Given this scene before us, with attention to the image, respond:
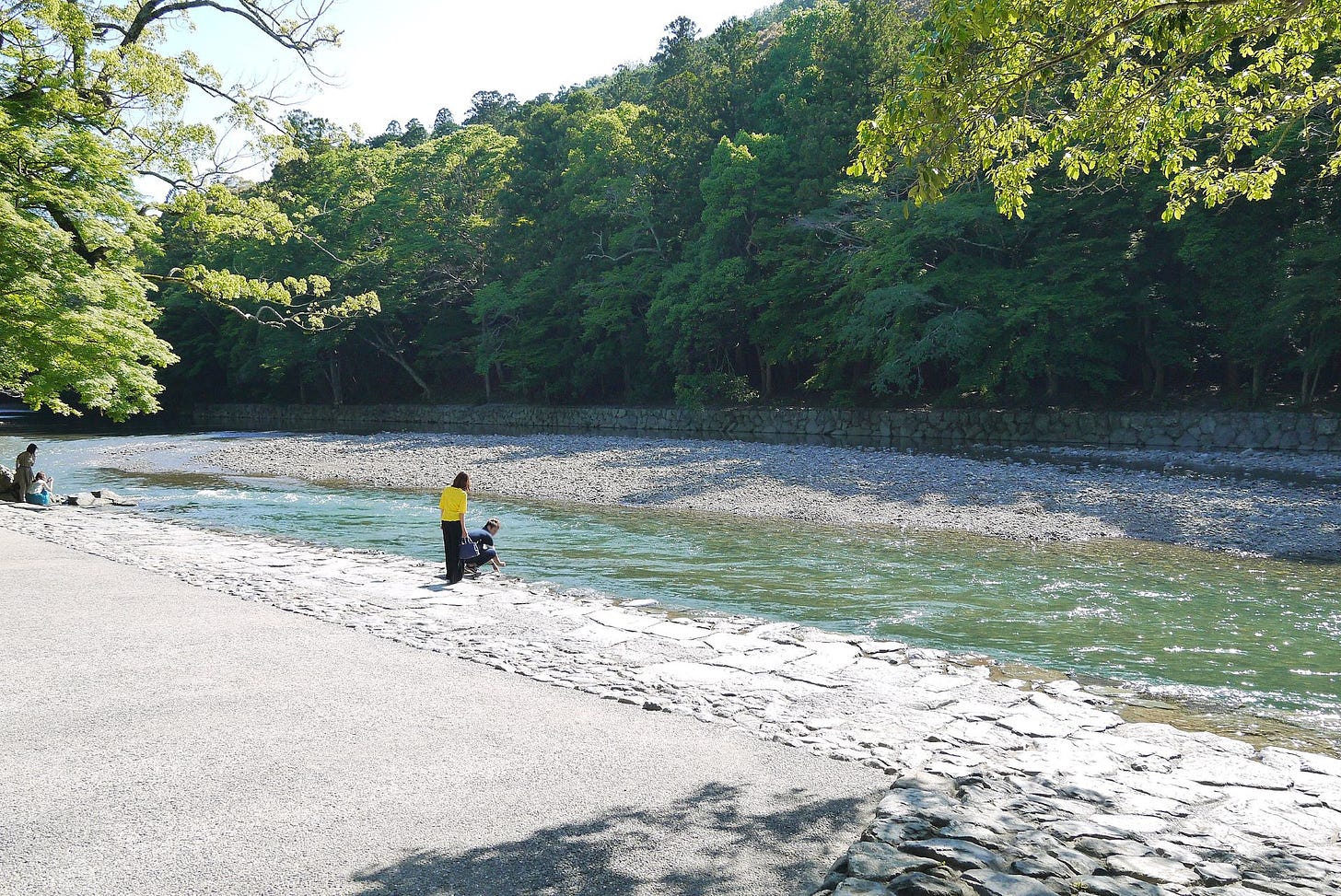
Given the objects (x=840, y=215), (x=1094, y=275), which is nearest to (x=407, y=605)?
(x=1094, y=275)

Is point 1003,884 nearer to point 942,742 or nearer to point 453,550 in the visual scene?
point 942,742

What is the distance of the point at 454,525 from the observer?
1093 cm

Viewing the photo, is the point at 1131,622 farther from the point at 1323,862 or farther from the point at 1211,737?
the point at 1323,862

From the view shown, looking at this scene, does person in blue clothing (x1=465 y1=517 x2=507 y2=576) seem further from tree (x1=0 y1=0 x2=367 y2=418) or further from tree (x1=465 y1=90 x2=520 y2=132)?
tree (x1=465 y1=90 x2=520 y2=132)

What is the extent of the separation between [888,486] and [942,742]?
15.0 metres

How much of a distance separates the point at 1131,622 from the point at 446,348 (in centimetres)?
4536

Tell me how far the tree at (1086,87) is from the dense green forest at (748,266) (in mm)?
12169

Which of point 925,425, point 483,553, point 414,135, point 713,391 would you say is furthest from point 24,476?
point 414,135

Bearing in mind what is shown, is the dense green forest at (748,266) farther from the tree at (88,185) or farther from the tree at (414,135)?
the tree at (414,135)

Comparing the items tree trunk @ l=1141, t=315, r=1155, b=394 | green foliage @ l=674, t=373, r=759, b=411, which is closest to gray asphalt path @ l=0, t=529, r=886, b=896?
tree trunk @ l=1141, t=315, r=1155, b=394

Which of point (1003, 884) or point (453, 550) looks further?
point (453, 550)

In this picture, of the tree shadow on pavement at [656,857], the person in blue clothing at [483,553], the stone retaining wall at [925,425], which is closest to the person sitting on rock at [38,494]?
the person in blue clothing at [483,553]

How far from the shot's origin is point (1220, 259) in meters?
25.6

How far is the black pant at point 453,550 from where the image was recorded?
1092 centimetres
